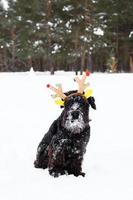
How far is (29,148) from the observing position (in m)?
10.5

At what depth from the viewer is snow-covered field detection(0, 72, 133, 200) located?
7.04 metres

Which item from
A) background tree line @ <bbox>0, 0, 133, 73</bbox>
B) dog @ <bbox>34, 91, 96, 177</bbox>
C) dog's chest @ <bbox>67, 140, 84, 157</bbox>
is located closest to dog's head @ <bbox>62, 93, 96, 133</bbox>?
dog @ <bbox>34, 91, 96, 177</bbox>

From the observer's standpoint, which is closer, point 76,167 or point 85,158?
point 76,167

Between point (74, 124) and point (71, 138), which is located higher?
point (74, 124)

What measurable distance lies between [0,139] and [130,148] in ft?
9.20

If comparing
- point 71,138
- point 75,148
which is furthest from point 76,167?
point 71,138

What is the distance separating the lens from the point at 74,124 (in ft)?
24.4

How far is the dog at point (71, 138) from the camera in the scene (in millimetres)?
7480

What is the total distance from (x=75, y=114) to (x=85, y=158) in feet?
6.60

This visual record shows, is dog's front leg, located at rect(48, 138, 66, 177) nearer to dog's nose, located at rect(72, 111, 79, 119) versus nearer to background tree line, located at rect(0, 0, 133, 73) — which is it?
dog's nose, located at rect(72, 111, 79, 119)

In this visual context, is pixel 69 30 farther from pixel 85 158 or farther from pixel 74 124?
pixel 74 124

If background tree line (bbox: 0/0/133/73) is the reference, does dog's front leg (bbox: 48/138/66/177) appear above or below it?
below

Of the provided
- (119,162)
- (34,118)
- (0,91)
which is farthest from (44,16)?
(119,162)

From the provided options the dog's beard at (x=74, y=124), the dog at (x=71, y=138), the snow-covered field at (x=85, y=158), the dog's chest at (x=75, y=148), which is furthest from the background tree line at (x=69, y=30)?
the dog's beard at (x=74, y=124)
